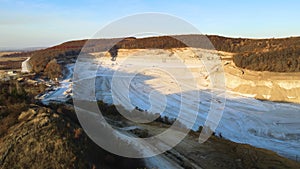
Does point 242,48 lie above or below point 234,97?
above

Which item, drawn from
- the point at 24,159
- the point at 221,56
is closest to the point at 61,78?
the point at 221,56

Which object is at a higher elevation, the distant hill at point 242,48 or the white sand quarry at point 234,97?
the distant hill at point 242,48

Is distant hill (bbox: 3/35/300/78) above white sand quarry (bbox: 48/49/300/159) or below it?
above

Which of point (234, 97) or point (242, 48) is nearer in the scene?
point (234, 97)

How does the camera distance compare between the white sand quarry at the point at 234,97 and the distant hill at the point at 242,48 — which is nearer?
the white sand quarry at the point at 234,97

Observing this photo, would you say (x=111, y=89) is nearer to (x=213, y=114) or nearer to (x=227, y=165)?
(x=213, y=114)
